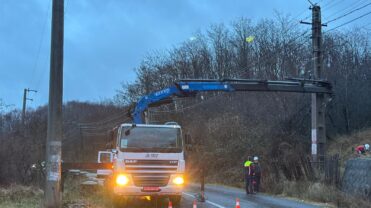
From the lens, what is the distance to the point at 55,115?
47.0ft

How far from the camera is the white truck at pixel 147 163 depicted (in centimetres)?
1564

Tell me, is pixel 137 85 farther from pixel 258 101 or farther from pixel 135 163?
pixel 135 163

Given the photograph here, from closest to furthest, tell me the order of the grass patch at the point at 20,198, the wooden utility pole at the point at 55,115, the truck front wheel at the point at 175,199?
the wooden utility pole at the point at 55,115
the grass patch at the point at 20,198
the truck front wheel at the point at 175,199

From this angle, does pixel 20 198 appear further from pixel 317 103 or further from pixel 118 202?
pixel 317 103

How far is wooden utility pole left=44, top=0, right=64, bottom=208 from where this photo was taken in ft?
45.9

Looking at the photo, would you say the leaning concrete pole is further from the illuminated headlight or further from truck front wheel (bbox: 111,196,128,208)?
truck front wheel (bbox: 111,196,128,208)

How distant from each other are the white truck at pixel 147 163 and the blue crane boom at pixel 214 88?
5.75 metres

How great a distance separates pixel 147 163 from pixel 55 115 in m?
3.29

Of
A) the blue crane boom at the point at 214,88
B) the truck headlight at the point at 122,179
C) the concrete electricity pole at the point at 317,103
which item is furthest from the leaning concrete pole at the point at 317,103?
the truck headlight at the point at 122,179

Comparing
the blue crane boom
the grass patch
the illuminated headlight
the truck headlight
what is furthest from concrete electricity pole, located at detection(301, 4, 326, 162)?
the grass patch

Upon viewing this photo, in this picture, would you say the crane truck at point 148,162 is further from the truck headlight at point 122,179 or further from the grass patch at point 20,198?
the grass patch at point 20,198

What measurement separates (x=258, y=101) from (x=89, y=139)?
3906 cm

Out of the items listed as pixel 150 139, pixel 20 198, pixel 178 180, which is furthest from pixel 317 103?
pixel 20 198

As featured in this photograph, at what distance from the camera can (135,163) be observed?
51.3 ft
